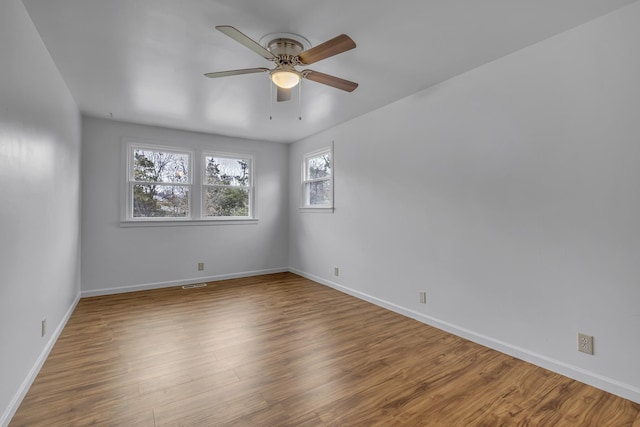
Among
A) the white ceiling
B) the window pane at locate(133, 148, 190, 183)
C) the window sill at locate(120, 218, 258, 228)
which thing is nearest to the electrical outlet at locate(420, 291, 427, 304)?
the white ceiling

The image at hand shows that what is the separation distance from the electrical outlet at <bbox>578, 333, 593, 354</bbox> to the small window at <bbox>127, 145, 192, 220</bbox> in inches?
190

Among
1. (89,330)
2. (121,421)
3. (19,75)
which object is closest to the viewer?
(121,421)

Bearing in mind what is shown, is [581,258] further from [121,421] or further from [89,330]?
[89,330]

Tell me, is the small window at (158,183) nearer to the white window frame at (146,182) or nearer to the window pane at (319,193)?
the white window frame at (146,182)

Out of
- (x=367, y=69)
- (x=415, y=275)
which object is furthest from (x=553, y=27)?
(x=415, y=275)

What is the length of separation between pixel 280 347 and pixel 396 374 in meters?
0.98

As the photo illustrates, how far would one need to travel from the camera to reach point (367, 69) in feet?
9.07

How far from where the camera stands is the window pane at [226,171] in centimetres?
508

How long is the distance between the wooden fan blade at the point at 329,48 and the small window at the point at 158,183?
133 inches

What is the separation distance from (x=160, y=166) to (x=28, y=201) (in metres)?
2.75

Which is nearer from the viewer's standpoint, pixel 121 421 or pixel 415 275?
pixel 121 421

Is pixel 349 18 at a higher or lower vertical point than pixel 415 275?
higher

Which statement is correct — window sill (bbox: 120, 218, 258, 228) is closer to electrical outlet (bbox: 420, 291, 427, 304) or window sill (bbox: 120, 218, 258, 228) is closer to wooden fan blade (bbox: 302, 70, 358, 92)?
electrical outlet (bbox: 420, 291, 427, 304)

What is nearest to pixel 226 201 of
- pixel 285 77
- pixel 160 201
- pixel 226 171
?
pixel 226 171
